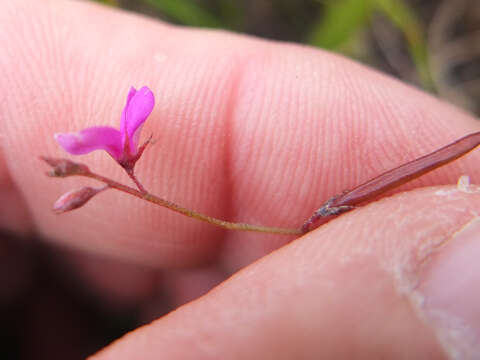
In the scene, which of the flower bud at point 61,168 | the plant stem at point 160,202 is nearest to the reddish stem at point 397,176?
the plant stem at point 160,202

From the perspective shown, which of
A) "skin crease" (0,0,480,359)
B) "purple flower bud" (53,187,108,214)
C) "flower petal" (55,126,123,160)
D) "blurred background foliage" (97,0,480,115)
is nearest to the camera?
"flower petal" (55,126,123,160)

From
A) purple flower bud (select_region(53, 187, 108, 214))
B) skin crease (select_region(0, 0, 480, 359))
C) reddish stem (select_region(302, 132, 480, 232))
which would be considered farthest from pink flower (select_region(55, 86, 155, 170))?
reddish stem (select_region(302, 132, 480, 232))

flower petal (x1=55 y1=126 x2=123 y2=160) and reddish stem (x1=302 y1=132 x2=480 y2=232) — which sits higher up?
flower petal (x1=55 y1=126 x2=123 y2=160)

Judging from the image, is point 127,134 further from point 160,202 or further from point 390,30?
point 390,30

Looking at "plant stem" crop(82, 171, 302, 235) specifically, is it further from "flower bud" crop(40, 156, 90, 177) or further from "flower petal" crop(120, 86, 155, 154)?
"flower petal" crop(120, 86, 155, 154)

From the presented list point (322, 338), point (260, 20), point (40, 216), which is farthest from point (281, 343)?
point (260, 20)

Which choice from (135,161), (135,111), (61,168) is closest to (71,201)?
(61,168)
